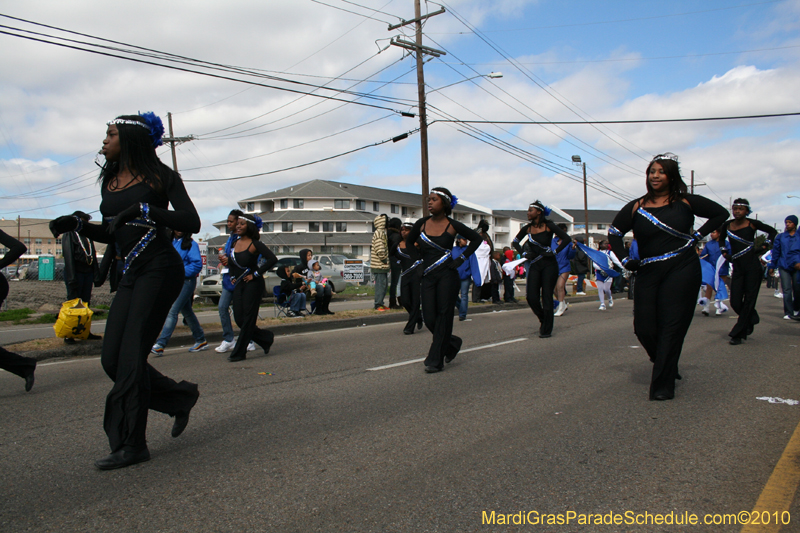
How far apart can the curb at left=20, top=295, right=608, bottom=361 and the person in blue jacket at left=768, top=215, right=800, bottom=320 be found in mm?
6519

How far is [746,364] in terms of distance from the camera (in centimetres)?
685

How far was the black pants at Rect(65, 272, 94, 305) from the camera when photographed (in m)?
8.39

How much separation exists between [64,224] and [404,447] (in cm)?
251

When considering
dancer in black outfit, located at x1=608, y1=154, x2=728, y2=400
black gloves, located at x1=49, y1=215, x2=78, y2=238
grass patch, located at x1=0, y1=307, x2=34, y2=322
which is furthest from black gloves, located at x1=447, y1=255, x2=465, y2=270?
grass patch, located at x1=0, y1=307, x2=34, y2=322

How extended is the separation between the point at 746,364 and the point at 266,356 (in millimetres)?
5837

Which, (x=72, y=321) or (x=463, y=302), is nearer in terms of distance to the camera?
(x=72, y=321)

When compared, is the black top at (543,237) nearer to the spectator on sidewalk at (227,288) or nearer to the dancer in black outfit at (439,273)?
the dancer in black outfit at (439,273)

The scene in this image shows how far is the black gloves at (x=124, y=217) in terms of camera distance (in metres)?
3.44

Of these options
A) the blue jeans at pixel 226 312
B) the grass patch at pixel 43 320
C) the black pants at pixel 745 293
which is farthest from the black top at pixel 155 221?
the grass patch at pixel 43 320

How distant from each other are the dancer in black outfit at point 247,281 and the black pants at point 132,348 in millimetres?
3800

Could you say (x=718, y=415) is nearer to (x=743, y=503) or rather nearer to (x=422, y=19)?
(x=743, y=503)

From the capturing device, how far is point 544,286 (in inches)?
369

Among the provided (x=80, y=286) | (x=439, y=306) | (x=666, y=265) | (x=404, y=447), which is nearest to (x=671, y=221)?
(x=666, y=265)

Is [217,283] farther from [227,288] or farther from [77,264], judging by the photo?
[227,288]
